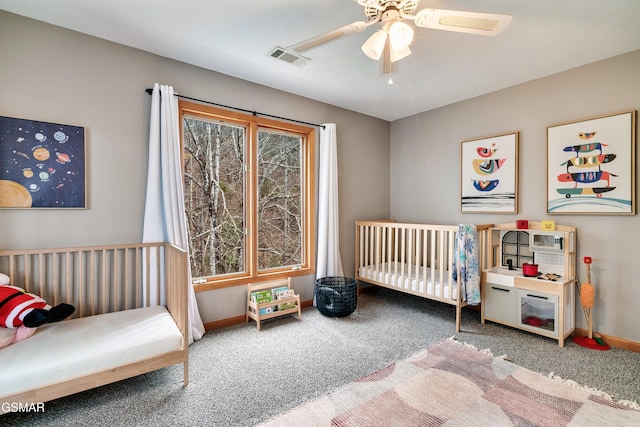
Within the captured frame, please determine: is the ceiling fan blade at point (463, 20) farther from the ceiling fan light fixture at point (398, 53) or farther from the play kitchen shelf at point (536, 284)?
the play kitchen shelf at point (536, 284)

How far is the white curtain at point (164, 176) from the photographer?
2432 millimetres

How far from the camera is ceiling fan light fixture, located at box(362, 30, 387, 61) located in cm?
167

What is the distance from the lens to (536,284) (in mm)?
2633

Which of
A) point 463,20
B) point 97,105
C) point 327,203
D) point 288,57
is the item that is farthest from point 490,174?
point 97,105

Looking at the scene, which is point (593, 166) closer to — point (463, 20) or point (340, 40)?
point (463, 20)

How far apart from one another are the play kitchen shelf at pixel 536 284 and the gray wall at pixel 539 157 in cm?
16

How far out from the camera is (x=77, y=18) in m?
2.05

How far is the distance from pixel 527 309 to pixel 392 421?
73.5 inches

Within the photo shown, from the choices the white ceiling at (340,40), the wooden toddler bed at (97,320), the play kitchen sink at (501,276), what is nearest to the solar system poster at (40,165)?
the wooden toddler bed at (97,320)

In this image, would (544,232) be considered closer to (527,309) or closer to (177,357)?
(527,309)

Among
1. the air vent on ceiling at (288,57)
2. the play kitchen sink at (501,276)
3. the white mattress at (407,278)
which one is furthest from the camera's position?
the white mattress at (407,278)

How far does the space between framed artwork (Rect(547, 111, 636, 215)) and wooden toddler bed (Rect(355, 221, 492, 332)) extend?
0.74m

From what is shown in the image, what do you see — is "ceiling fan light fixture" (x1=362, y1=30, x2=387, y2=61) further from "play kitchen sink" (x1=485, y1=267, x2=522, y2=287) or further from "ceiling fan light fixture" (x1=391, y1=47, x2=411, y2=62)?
"play kitchen sink" (x1=485, y1=267, x2=522, y2=287)

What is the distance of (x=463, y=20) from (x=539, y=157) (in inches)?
82.2
